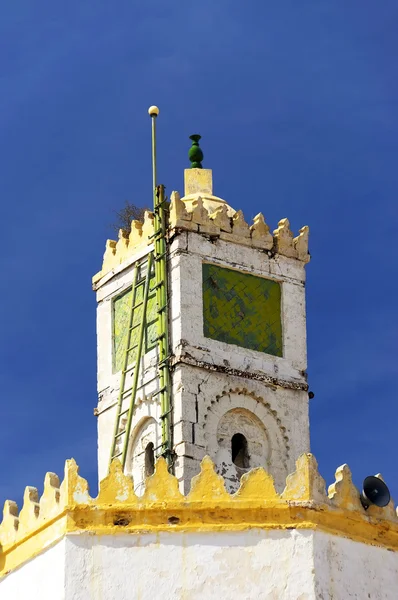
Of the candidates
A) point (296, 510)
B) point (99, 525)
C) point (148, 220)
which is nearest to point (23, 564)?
point (99, 525)

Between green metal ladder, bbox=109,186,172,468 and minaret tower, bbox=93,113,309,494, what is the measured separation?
5 cm

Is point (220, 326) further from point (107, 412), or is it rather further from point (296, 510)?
point (296, 510)

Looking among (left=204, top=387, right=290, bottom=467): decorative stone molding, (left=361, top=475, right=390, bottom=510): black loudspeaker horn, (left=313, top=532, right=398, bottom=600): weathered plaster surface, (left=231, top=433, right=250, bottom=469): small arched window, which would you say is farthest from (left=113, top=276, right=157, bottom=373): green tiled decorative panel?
(left=313, top=532, right=398, bottom=600): weathered plaster surface

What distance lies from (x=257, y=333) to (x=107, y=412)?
2.32 metres

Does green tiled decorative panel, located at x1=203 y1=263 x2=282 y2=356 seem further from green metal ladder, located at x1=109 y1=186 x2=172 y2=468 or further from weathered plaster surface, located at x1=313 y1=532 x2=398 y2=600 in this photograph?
weathered plaster surface, located at x1=313 y1=532 x2=398 y2=600

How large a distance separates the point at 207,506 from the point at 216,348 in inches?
140

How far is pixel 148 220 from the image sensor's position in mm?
29297

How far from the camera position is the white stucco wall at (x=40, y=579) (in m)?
25.1

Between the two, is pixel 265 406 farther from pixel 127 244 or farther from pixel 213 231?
pixel 127 244

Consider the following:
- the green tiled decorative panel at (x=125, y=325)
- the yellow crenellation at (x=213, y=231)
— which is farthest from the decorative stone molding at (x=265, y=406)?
the yellow crenellation at (x=213, y=231)

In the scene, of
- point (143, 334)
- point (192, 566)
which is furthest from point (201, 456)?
point (192, 566)

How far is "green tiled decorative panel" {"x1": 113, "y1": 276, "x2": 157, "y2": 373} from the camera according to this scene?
94.4ft

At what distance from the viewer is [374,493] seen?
26.1 metres

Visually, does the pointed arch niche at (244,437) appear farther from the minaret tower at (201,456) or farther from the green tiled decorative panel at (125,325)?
the green tiled decorative panel at (125,325)
